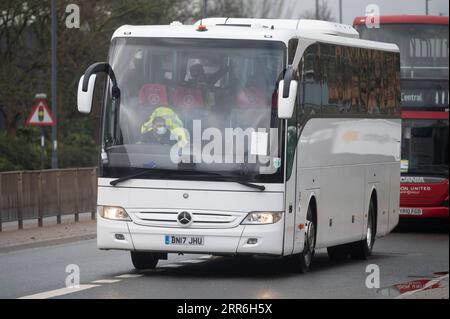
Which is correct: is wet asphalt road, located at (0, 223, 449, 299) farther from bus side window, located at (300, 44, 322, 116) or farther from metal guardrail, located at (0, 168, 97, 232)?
metal guardrail, located at (0, 168, 97, 232)

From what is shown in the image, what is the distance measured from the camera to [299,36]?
1827cm

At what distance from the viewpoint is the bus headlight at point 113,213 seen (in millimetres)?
17594

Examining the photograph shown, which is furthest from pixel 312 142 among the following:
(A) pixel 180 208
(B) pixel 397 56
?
(B) pixel 397 56

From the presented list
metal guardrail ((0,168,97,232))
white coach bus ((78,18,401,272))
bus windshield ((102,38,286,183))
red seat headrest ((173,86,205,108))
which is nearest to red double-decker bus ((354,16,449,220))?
metal guardrail ((0,168,97,232))

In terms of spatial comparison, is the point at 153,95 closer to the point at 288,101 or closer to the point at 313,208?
the point at 288,101

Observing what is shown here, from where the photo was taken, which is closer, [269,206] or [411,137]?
[269,206]

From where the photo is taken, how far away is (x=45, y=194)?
29219mm

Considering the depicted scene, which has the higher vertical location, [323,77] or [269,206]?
[323,77]

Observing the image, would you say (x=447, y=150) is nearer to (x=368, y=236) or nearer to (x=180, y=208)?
(x=368, y=236)

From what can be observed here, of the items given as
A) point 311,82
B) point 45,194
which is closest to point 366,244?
point 311,82

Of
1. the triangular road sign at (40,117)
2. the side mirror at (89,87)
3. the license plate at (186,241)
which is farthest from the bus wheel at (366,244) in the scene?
the triangular road sign at (40,117)

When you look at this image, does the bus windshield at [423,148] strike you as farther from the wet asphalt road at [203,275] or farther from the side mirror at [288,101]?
the side mirror at [288,101]

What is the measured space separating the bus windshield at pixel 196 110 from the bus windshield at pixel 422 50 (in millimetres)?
12326

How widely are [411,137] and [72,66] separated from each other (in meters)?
17.4
